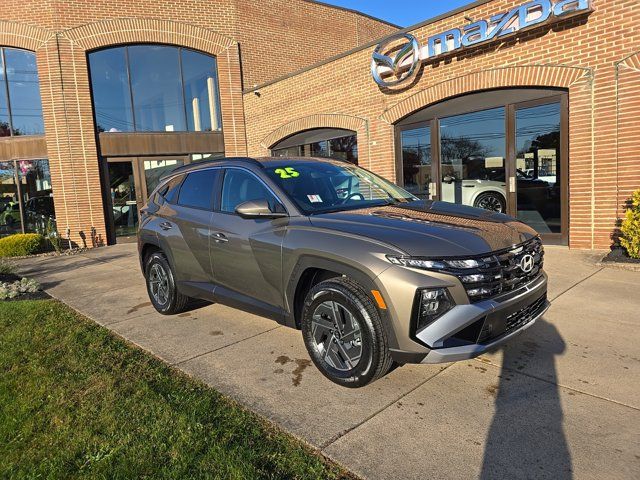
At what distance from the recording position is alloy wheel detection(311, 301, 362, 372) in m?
3.22

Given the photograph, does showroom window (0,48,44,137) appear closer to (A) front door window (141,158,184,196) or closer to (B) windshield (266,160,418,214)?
(A) front door window (141,158,184,196)

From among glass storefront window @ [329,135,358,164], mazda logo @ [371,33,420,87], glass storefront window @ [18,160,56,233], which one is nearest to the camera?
mazda logo @ [371,33,420,87]

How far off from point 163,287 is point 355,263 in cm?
321

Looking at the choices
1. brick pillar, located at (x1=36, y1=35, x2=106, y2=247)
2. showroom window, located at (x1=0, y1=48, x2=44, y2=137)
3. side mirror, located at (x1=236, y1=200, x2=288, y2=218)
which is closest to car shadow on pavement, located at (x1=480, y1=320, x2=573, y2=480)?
side mirror, located at (x1=236, y1=200, x2=288, y2=218)

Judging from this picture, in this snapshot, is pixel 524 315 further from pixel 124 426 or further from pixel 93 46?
pixel 93 46

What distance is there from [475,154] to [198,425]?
837 cm

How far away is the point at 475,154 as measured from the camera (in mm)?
9594

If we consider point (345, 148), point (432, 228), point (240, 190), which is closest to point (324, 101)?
point (345, 148)

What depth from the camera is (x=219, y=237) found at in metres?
4.34

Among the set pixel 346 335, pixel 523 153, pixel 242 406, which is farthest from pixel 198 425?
pixel 523 153

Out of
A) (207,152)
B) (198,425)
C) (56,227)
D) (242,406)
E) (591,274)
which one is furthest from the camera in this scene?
(207,152)

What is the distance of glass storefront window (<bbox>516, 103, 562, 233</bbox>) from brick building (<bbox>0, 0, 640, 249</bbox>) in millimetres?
21

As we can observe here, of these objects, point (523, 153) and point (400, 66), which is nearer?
point (523, 153)

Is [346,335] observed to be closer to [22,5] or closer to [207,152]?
[207,152]
